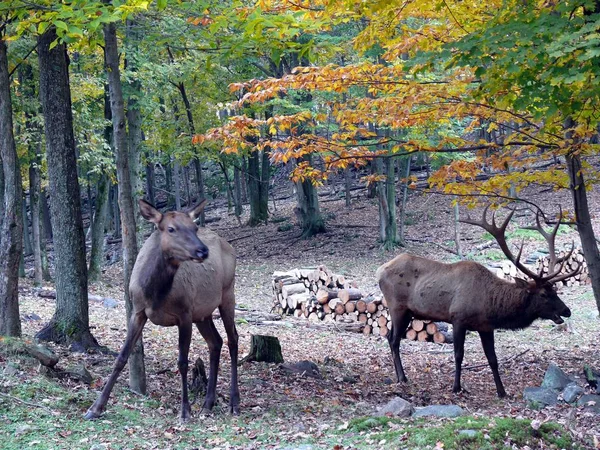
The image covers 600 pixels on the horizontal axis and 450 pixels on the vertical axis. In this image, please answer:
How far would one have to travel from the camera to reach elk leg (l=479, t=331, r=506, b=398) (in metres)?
9.03

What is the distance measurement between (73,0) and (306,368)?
548 centimetres

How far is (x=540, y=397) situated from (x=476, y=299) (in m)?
1.95

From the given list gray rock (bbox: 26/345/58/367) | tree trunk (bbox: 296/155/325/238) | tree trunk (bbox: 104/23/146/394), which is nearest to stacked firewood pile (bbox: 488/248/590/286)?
tree trunk (bbox: 296/155/325/238)

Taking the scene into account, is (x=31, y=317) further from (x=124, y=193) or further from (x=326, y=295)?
(x=326, y=295)

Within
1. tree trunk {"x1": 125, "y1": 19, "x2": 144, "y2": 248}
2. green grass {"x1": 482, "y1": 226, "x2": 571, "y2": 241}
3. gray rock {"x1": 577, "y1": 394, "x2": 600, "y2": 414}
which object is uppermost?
tree trunk {"x1": 125, "y1": 19, "x2": 144, "y2": 248}

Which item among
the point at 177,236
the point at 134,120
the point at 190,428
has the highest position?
the point at 134,120

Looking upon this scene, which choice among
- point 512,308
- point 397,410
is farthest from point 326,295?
point 397,410

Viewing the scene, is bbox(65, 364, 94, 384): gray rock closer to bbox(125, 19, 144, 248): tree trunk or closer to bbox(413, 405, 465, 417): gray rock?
bbox(413, 405, 465, 417): gray rock

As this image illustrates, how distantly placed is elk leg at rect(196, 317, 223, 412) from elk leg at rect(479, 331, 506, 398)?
378 cm

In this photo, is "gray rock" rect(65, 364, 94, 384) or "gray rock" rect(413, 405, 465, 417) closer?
"gray rock" rect(413, 405, 465, 417)

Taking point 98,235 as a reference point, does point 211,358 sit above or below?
below

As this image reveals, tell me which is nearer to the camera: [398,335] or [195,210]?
[195,210]

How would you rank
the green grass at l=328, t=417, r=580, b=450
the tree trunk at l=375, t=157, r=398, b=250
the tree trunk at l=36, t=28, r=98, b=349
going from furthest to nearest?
the tree trunk at l=375, t=157, r=398, b=250 → the tree trunk at l=36, t=28, r=98, b=349 → the green grass at l=328, t=417, r=580, b=450

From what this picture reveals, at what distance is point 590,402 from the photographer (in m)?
7.72
